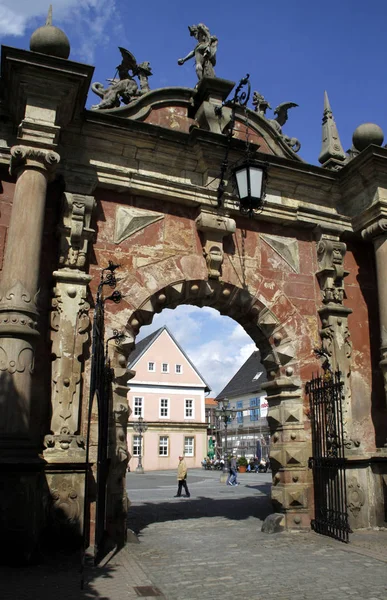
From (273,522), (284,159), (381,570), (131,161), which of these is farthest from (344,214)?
(381,570)

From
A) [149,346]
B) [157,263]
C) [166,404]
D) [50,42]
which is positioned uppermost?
[149,346]

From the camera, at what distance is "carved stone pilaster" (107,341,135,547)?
6.87 m

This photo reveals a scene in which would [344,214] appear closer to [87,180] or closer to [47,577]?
[87,180]

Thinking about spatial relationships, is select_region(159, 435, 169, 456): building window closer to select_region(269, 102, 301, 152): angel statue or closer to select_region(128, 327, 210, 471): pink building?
select_region(128, 327, 210, 471): pink building

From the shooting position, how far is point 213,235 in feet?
27.8

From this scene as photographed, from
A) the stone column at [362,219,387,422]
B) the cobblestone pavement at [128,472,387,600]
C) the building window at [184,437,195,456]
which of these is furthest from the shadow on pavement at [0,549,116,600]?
the building window at [184,437,195,456]

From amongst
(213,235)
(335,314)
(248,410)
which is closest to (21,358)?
(213,235)

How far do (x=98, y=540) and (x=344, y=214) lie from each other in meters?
6.51

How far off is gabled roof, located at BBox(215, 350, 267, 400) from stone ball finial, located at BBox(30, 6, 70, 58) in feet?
133

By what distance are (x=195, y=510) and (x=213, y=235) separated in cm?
590

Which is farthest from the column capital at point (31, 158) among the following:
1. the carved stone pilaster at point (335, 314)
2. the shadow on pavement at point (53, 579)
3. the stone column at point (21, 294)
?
the carved stone pilaster at point (335, 314)

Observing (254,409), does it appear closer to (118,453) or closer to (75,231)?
(118,453)

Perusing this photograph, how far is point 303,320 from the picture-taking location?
29.0 feet

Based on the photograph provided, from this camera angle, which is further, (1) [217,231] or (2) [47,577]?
(1) [217,231]
